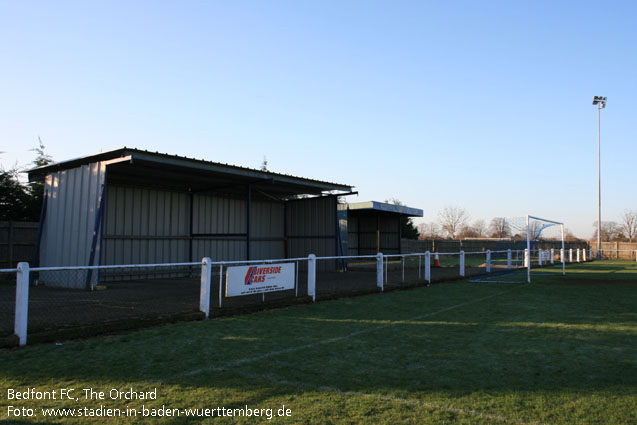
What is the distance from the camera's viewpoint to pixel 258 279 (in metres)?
9.73

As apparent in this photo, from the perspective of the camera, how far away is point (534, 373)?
5020 mm

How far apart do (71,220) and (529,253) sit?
1743 cm

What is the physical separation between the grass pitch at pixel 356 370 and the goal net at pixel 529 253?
32.5 feet

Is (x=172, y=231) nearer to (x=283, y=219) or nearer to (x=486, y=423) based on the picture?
(x=283, y=219)

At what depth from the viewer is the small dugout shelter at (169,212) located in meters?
13.8

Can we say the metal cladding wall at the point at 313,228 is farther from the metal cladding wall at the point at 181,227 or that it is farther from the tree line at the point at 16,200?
the tree line at the point at 16,200

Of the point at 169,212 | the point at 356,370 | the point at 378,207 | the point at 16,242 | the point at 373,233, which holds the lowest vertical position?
the point at 356,370

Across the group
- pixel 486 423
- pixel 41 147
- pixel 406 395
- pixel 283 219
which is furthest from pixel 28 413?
pixel 41 147

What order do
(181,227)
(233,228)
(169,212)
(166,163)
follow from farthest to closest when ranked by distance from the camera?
1. (233,228)
2. (181,227)
3. (169,212)
4. (166,163)

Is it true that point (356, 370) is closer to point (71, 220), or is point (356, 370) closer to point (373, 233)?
point (71, 220)

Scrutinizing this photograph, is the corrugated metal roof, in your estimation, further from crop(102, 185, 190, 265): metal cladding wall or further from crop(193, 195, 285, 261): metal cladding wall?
crop(193, 195, 285, 261): metal cladding wall

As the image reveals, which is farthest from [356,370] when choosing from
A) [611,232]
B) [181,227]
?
[611,232]

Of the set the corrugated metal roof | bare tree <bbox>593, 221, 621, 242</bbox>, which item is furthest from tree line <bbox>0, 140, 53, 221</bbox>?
bare tree <bbox>593, 221, 621, 242</bbox>

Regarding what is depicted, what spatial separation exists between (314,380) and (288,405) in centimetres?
80
